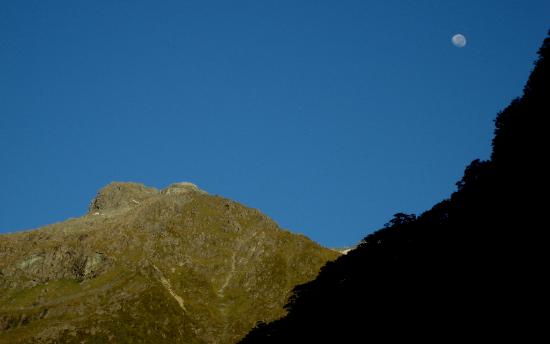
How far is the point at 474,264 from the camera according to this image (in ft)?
220

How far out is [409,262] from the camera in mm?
90562

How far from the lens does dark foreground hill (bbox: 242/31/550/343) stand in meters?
56.0

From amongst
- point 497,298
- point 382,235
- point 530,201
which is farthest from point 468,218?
point 382,235

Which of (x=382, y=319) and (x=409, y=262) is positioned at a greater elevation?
(x=409, y=262)

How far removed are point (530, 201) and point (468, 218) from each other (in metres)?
17.0

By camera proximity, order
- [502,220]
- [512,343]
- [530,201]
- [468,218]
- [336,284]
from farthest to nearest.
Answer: [336,284] < [468,218] < [502,220] < [530,201] < [512,343]

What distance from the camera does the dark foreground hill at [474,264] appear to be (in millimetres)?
56000

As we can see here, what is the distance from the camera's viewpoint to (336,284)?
127 m

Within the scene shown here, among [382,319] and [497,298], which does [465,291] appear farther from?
[382,319]

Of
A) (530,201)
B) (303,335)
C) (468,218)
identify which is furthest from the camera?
(303,335)

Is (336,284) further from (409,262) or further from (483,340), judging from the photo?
(483,340)

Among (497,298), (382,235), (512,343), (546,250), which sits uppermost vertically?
(382,235)

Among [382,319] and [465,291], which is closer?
[465,291]

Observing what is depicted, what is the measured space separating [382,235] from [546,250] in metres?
70.2
